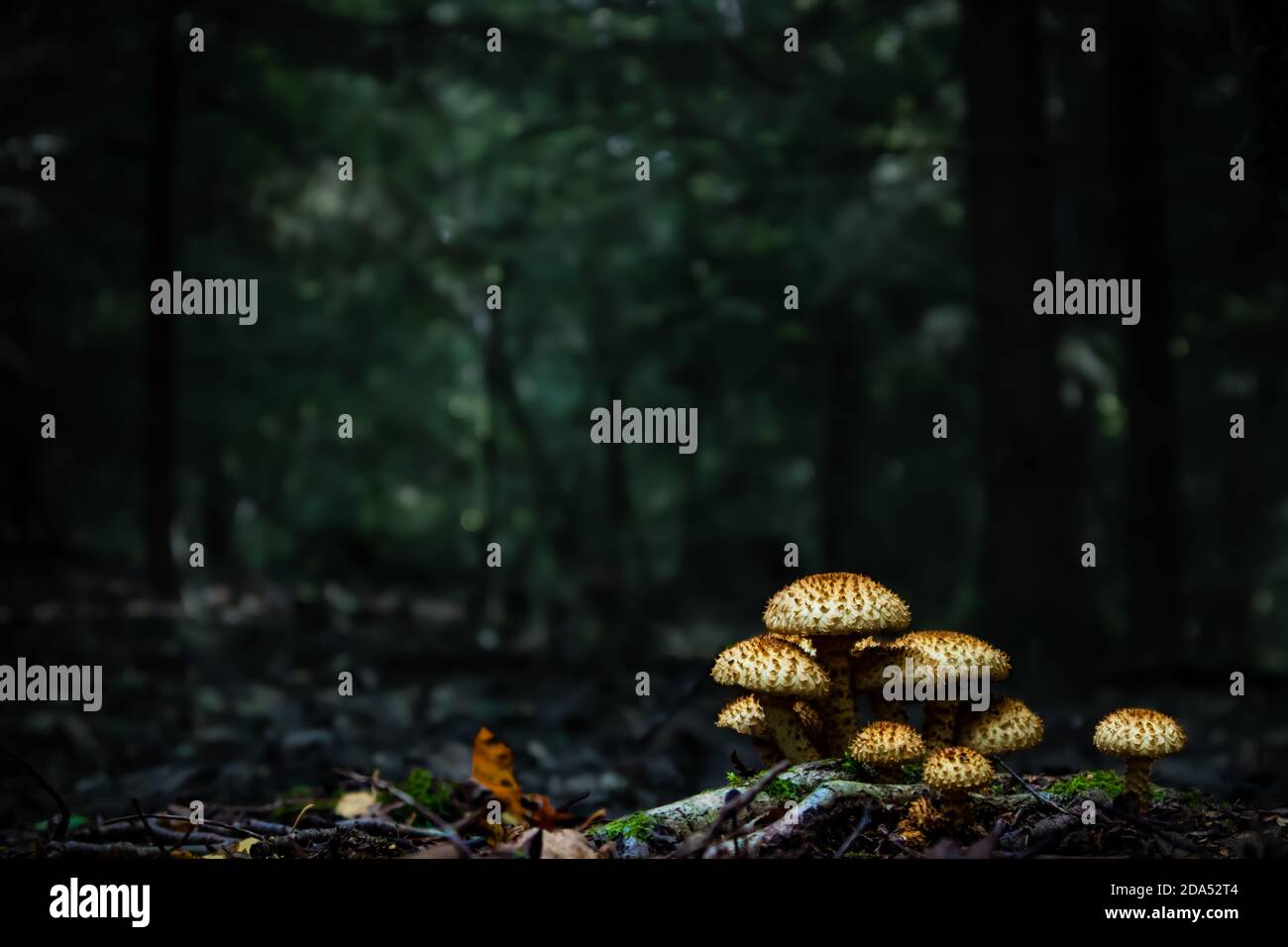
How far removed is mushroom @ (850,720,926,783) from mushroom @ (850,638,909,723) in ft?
0.83

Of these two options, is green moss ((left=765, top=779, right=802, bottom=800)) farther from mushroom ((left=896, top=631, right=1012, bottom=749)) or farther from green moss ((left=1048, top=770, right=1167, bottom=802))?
green moss ((left=1048, top=770, right=1167, bottom=802))

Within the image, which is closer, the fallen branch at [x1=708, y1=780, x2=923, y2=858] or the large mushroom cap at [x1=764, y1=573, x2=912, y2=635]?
the fallen branch at [x1=708, y1=780, x2=923, y2=858]

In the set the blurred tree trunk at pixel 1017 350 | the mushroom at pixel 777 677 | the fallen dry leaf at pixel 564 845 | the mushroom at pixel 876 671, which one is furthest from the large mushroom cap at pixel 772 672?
the blurred tree trunk at pixel 1017 350

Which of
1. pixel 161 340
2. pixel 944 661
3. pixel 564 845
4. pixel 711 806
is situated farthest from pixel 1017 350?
pixel 161 340

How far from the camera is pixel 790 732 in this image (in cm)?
300

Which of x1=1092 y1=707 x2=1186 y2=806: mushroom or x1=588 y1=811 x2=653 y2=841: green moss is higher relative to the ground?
x1=1092 y1=707 x2=1186 y2=806: mushroom

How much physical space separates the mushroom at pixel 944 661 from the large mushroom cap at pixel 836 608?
0.29 feet

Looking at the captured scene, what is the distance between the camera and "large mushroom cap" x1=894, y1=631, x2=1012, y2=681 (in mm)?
2725

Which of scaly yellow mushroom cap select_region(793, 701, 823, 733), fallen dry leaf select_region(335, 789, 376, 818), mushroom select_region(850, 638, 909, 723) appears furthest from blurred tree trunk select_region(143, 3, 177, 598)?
mushroom select_region(850, 638, 909, 723)

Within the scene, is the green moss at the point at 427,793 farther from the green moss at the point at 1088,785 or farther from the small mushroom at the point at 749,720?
the green moss at the point at 1088,785

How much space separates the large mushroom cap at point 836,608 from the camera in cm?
268

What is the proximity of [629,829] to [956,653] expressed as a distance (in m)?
0.94

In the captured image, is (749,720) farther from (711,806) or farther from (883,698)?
(883,698)

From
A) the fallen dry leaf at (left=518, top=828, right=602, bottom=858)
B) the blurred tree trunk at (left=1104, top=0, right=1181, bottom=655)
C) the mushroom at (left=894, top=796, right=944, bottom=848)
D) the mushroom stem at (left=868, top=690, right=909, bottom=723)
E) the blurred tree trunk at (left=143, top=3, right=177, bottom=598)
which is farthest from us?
the blurred tree trunk at (left=143, top=3, right=177, bottom=598)
